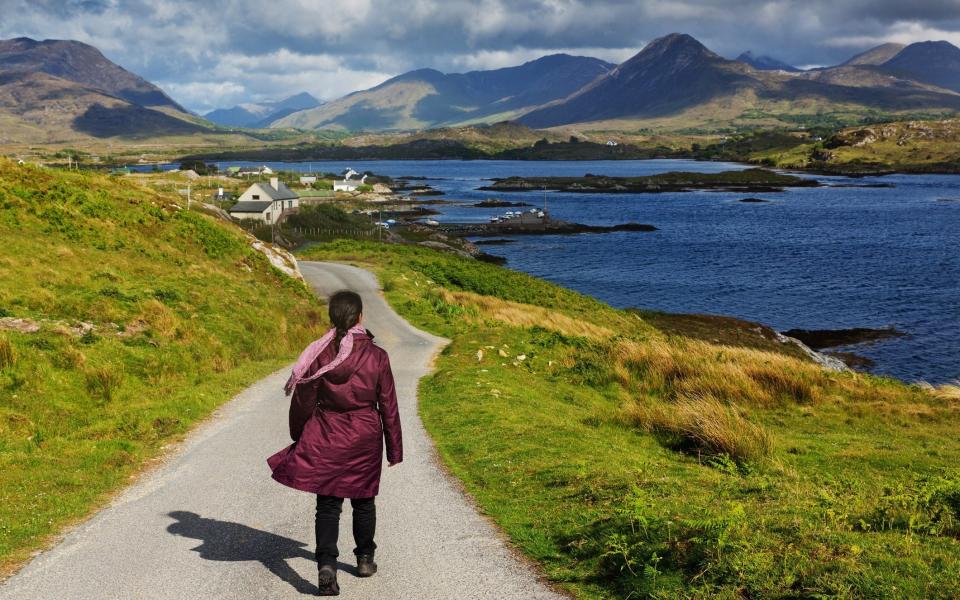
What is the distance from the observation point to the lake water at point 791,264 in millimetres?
61081

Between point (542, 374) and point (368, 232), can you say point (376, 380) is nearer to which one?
point (542, 374)

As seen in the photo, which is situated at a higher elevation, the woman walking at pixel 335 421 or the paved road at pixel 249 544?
the woman walking at pixel 335 421

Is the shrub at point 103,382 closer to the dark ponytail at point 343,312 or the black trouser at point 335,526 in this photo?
the black trouser at point 335,526

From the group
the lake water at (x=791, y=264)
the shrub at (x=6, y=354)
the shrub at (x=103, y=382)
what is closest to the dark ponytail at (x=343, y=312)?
the shrub at (x=103, y=382)

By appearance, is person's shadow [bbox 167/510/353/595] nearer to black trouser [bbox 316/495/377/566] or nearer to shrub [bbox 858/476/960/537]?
black trouser [bbox 316/495/377/566]

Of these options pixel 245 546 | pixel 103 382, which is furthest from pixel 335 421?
Answer: pixel 103 382

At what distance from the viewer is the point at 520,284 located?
5672 cm

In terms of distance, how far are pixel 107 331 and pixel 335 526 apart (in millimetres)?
14682

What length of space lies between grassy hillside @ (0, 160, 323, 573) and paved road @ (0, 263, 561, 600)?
0.79 meters

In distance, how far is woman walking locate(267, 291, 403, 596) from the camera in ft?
23.1

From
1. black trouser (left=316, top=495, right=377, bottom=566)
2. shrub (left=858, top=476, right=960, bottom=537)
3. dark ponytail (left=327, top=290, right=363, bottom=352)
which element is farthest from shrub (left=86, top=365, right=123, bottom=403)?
shrub (left=858, top=476, right=960, bottom=537)

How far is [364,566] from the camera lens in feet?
24.5

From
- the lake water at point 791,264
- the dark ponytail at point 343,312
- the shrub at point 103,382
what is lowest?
the lake water at point 791,264

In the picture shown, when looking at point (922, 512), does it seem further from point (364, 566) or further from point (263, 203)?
point (263, 203)
